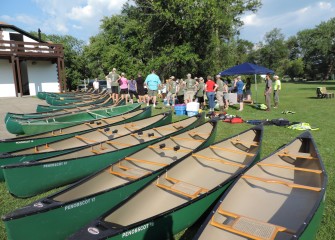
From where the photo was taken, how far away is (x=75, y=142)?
25.5 feet

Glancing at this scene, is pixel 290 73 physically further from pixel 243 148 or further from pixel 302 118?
pixel 243 148

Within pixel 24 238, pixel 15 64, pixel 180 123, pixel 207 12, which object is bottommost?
pixel 24 238

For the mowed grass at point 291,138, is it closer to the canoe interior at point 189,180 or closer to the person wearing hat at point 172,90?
the canoe interior at point 189,180

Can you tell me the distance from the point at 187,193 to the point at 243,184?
3.42 feet

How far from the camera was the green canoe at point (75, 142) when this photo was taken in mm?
5776

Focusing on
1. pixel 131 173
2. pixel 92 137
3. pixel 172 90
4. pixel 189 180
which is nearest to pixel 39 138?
pixel 92 137

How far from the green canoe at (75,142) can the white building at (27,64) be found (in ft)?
69.0

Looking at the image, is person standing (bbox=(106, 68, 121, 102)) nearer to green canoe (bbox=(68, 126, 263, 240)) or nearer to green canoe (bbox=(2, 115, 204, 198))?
green canoe (bbox=(2, 115, 204, 198))

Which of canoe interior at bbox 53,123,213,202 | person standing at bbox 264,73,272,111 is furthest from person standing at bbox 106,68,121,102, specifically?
canoe interior at bbox 53,123,213,202

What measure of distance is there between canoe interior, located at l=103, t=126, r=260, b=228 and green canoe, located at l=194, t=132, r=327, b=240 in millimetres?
356

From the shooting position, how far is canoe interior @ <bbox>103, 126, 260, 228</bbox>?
4.00 m

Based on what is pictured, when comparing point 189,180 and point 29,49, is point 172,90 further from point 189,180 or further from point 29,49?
point 29,49

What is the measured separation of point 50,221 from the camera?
3697mm

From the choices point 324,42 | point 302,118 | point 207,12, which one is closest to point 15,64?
point 207,12
